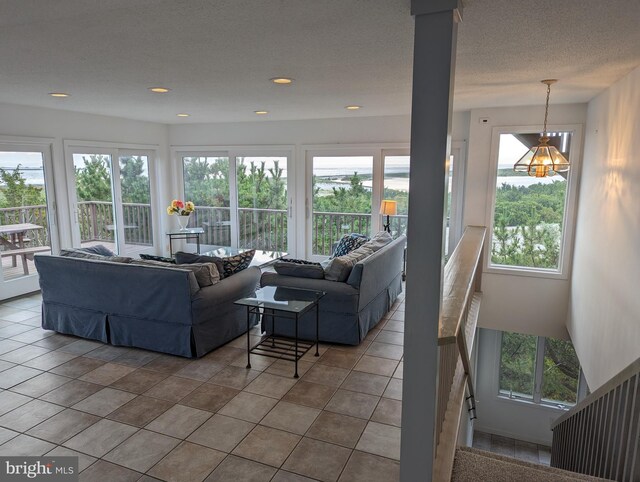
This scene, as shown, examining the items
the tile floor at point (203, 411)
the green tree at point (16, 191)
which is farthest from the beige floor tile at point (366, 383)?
the green tree at point (16, 191)

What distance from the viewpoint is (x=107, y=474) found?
2447 millimetres

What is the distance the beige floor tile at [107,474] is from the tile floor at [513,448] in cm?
596

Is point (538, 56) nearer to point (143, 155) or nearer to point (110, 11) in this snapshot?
point (110, 11)

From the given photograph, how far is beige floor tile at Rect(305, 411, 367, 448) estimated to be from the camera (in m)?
2.79

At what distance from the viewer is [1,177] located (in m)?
5.38

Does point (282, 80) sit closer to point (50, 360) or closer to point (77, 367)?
point (77, 367)

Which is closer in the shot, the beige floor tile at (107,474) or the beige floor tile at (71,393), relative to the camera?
the beige floor tile at (107,474)

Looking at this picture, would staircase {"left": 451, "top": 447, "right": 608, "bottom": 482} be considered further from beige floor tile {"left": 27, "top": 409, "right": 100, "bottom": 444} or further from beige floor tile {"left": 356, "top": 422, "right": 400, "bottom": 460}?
beige floor tile {"left": 27, "top": 409, "right": 100, "bottom": 444}

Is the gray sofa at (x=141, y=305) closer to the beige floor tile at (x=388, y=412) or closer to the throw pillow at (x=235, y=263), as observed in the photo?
the throw pillow at (x=235, y=263)

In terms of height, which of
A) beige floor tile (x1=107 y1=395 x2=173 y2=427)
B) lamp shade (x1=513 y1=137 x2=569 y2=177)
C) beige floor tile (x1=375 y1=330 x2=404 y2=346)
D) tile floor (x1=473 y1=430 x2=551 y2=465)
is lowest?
tile floor (x1=473 y1=430 x2=551 y2=465)

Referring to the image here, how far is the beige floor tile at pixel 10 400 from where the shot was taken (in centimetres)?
309

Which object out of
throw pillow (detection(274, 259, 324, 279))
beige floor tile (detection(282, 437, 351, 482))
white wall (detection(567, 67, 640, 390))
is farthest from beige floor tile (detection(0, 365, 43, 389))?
white wall (detection(567, 67, 640, 390))

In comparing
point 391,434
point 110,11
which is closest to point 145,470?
point 391,434

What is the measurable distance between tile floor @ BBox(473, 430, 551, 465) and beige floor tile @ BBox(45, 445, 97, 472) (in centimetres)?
606
